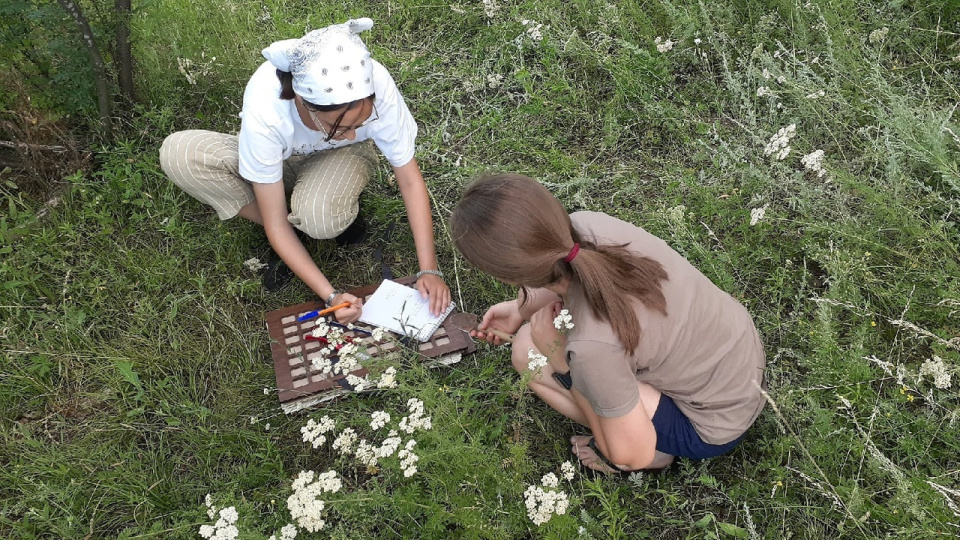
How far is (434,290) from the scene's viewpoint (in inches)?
119

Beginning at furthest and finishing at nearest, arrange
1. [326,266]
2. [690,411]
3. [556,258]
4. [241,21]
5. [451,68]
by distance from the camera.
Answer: [241,21] < [451,68] < [326,266] < [690,411] < [556,258]

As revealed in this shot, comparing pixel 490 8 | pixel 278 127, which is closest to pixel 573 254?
pixel 278 127

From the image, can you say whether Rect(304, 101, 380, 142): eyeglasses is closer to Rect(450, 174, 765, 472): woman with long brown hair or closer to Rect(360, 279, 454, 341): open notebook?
Rect(360, 279, 454, 341): open notebook

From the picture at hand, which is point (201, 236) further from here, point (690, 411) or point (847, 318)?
point (847, 318)

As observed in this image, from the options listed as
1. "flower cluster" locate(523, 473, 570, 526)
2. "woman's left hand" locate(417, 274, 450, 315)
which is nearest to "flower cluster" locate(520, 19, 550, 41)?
"woman's left hand" locate(417, 274, 450, 315)

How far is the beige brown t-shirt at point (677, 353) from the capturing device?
2000mm

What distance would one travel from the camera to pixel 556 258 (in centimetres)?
193

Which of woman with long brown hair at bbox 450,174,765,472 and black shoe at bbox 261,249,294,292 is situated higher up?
woman with long brown hair at bbox 450,174,765,472

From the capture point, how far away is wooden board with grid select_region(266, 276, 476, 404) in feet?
9.45

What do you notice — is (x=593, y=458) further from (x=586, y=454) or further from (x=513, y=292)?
(x=513, y=292)

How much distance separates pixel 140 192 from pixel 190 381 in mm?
1214

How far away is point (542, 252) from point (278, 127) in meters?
1.37

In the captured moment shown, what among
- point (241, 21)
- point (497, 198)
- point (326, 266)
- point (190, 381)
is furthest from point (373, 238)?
point (241, 21)

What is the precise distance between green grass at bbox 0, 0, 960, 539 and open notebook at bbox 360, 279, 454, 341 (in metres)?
0.17
